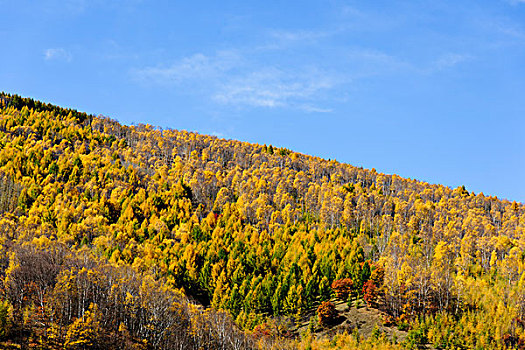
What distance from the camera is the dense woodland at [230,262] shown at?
75812 mm

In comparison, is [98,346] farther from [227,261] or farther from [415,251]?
[415,251]

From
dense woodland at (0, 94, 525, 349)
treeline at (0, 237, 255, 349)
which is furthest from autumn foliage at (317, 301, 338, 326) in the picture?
treeline at (0, 237, 255, 349)

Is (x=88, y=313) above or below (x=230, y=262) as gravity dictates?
below

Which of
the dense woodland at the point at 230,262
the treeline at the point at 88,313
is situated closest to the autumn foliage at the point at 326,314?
the dense woodland at the point at 230,262

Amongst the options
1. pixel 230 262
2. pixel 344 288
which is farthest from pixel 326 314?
pixel 230 262

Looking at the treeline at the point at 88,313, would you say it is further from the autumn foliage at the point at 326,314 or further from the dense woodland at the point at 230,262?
the autumn foliage at the point at 326,314

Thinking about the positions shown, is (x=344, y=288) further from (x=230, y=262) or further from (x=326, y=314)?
(x=230, y=262)

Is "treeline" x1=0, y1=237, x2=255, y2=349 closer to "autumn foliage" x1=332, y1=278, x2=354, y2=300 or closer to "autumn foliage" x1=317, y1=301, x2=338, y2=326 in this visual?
"autumn foliage" x1=317, y1=301, x2=338, y2=326

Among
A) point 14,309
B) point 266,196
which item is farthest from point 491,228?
point 14,309

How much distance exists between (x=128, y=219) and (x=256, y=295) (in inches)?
2522

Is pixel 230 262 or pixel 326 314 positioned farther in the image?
pixel 230 262

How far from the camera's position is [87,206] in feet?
534

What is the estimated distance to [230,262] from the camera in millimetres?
129875

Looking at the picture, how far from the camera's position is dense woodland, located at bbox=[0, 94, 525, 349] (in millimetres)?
75812
